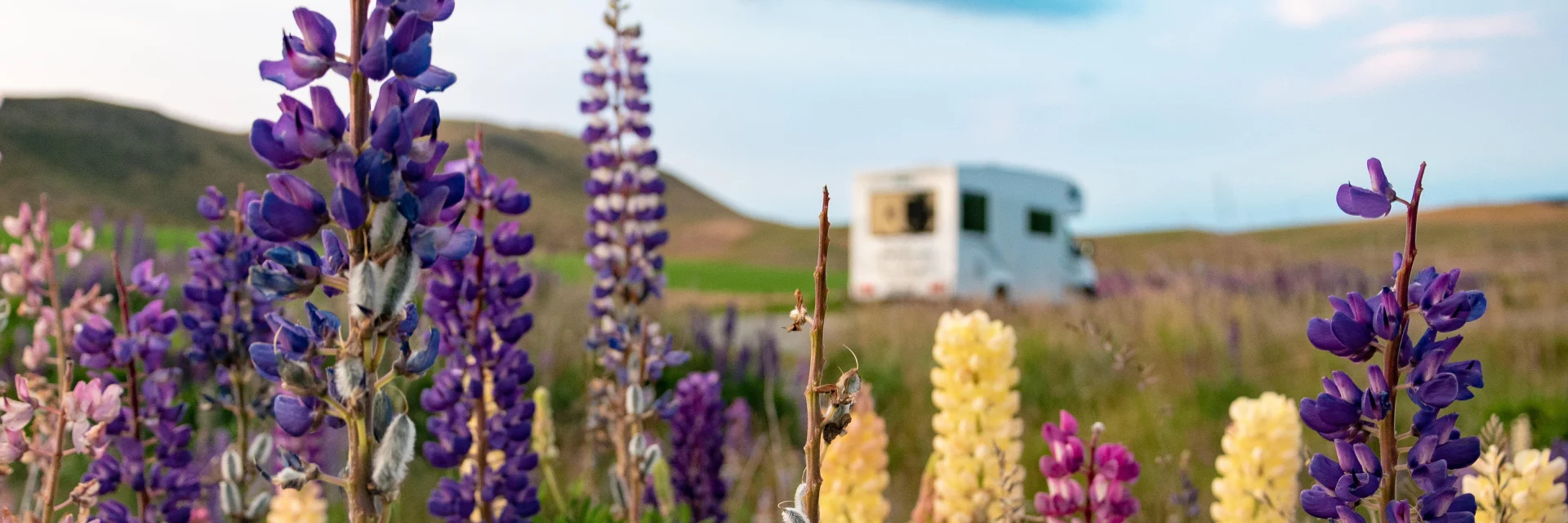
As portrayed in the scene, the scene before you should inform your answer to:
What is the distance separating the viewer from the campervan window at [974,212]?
67.4 ft

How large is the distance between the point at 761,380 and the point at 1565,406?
606 cm

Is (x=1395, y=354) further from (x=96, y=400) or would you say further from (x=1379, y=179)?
(x=96, y=400)

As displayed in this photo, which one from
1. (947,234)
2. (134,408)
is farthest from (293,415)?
(947,234)

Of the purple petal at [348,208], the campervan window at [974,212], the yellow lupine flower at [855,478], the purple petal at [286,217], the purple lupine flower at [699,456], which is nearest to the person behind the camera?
the purple petal at [348,208]

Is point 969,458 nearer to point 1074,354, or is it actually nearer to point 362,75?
point 362,75

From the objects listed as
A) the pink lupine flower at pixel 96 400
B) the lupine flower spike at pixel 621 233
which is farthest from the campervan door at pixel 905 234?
the pink lupine flower at pixel 96 400

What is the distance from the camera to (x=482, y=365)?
2.35 meters

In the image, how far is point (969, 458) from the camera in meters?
2.53

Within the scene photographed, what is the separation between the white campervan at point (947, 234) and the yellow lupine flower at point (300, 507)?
669 inches

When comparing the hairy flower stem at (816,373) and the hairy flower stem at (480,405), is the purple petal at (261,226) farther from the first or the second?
the hairy flower stem at (480,405)

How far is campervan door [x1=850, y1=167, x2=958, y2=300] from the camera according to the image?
2034 centimetres

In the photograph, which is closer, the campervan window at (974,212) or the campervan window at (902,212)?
the campervan window at (974,212)

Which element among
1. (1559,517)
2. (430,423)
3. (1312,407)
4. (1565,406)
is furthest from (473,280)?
(1565,406)

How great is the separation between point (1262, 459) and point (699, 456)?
1835 millimetres
